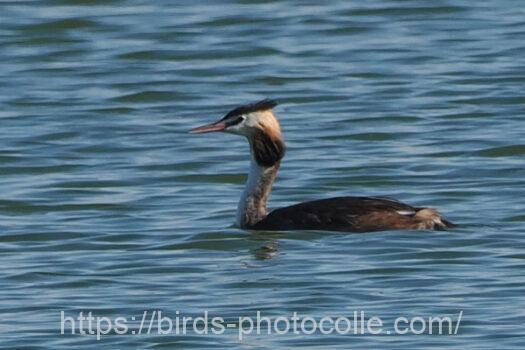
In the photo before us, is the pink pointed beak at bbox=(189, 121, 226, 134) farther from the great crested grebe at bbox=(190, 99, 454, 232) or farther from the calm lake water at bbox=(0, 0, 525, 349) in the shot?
the calm lake water at bbox=(0, 0, 525, 349)

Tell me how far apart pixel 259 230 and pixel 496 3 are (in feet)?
36.7

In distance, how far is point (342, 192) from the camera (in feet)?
56.1

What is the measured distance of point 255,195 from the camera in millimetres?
15570

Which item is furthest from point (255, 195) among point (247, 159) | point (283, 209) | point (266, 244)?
point (247, 159)

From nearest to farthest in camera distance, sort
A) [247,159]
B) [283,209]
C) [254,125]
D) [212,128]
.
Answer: [283,209], [212,128], [254,125], [247,159]

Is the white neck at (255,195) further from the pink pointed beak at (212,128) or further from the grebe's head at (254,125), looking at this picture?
the pink pointed beak at (212,128)

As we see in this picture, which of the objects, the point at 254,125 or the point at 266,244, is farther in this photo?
the point at 254,125

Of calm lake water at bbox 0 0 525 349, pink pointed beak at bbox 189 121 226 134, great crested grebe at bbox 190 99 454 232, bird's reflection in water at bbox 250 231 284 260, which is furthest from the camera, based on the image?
pink pointed beak at bbox 189 121 226 134

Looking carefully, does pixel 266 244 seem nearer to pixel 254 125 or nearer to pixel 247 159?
pixel 254 125

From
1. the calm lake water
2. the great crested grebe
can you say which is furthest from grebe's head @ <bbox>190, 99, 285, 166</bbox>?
the calm lake water

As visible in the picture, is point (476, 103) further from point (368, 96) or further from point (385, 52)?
point (385, 52)

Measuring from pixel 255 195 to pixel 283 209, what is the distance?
0.32 m

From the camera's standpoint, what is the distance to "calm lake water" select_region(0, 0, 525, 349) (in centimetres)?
1300

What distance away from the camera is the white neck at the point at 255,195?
610 inches
